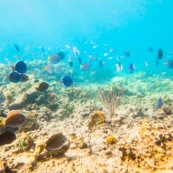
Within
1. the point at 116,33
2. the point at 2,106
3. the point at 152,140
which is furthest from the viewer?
the point at 116,33

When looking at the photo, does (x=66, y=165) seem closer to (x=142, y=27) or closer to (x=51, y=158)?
(x=51, y=158)

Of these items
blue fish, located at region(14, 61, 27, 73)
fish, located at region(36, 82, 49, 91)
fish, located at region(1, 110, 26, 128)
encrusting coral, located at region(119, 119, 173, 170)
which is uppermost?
blue fish, located at region(14, 61, 27, 73)

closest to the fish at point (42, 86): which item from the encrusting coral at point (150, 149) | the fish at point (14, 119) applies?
the fish at point (14, 119)

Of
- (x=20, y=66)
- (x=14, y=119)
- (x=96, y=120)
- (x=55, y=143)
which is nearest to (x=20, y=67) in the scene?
(x=20, y=66)

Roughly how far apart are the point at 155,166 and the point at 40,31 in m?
191

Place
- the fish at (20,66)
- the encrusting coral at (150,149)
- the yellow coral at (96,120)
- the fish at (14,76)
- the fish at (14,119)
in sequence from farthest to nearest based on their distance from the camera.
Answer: the fish at (14,76), the fish at (20,66), the yellow coral at (96,120), the fish at (14,119), the encrusting coral at (150,149)

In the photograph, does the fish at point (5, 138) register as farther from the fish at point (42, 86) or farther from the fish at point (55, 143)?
the fish at point (42, 86)

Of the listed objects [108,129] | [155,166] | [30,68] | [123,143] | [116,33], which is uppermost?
[116,33]

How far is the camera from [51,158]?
3.26m

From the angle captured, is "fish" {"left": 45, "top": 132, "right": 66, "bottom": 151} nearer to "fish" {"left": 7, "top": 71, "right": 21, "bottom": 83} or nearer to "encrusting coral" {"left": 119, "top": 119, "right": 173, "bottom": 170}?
"encrusting coral" {"left": 119, "top": 119, "right": 173, "bottom": 170}

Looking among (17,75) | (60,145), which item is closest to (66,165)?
(60,145)

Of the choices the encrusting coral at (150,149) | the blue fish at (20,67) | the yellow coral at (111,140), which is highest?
the blue fish at (20,67)

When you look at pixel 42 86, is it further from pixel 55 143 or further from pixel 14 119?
pixel 55 143

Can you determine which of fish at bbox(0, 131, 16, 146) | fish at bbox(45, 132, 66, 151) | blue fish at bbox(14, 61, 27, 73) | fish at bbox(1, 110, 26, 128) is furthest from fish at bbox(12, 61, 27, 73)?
fish at bbox(45, 132, 66, 151)
